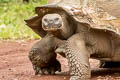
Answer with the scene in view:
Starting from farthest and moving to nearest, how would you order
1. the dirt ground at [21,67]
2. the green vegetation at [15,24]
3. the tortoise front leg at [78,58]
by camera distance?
the green vegetation at [15,24]
the dirt ground at [21,67]
the tortoise front leg at [78,58]

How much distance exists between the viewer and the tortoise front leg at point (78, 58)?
3826 mm

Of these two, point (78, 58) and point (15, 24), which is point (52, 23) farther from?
point (15, 24)

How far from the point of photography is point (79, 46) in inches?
154

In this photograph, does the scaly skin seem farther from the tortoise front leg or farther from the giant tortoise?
the tortoise front leg

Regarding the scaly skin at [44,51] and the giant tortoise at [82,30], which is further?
the scaly skin at [44,51]

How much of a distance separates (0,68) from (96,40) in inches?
76.8

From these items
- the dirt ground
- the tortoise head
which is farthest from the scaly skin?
the tortoise head

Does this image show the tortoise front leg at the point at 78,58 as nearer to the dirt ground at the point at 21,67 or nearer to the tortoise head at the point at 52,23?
the tortoise head at the point at 52,23

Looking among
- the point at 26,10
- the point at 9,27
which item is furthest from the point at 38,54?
the point at 26,10

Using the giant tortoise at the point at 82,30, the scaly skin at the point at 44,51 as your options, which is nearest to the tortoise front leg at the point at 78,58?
the giant tortoise at the point at 82,30

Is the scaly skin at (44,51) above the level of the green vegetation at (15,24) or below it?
above

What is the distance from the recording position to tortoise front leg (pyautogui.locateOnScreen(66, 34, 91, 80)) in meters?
3.83

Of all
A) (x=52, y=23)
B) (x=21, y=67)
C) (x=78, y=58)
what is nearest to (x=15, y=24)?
(x=21, y=67)

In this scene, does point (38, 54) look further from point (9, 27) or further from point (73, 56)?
point (9, 27)
